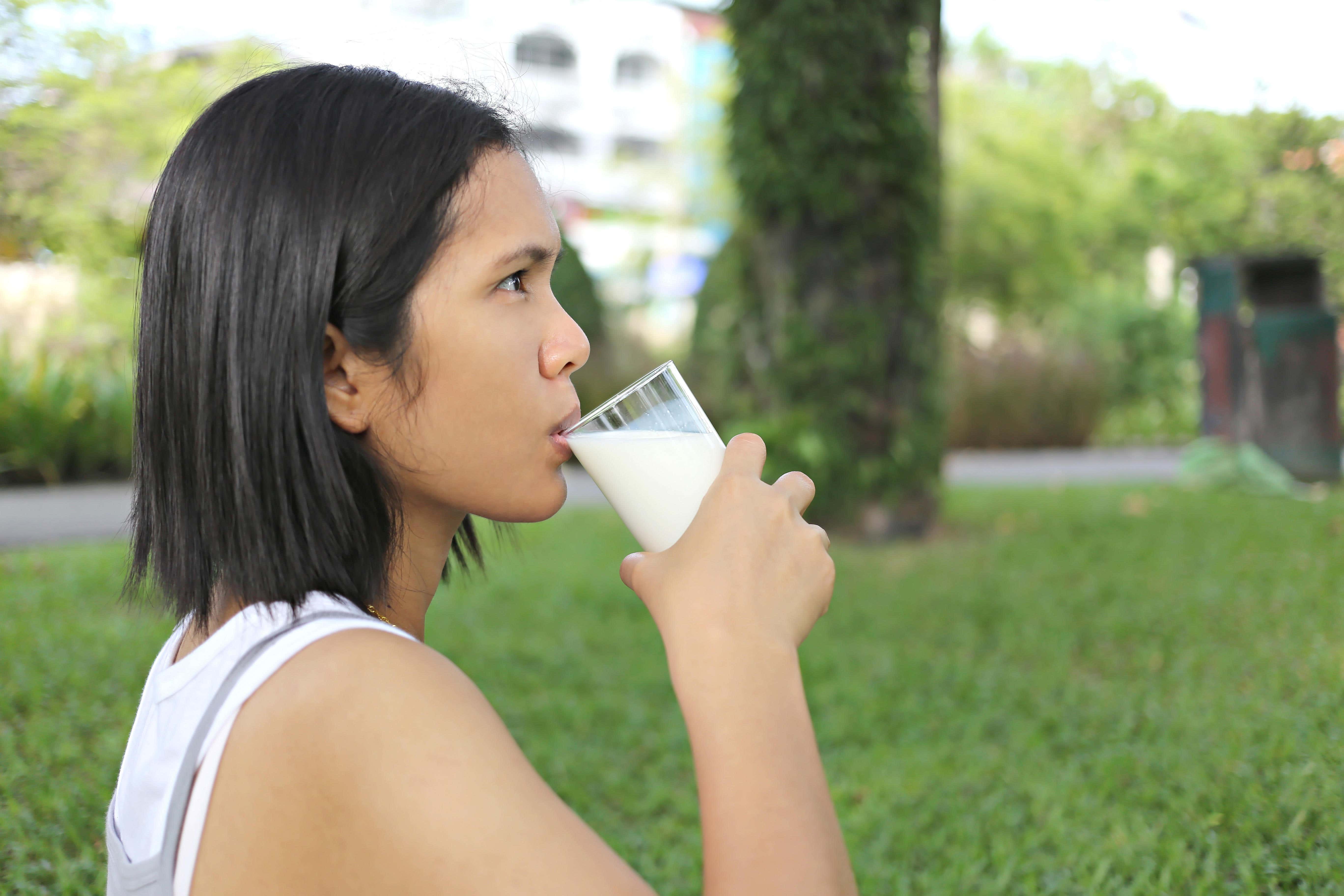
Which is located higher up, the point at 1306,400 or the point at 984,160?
the point at 984,160

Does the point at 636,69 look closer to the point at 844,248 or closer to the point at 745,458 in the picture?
the point at 844,248

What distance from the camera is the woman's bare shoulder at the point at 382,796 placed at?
0.88 m

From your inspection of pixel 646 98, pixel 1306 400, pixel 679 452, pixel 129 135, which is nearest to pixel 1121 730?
pixel 679 452

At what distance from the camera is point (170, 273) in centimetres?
112

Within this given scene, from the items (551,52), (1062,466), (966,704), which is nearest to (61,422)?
(966,704)

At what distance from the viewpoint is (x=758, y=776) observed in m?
0.96

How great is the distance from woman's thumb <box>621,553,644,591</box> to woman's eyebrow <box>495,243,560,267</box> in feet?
1.19

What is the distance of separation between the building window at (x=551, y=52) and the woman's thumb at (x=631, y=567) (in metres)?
40.7

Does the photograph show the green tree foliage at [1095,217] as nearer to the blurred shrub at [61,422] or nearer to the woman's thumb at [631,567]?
the woman's thumb at [631,567]

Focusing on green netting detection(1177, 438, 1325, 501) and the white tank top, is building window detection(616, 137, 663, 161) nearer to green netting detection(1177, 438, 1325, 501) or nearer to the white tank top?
green netting detection(1177, 438, 1325, 501)

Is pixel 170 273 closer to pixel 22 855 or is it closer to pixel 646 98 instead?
pixel 22 855

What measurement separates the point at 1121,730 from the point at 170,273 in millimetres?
2849

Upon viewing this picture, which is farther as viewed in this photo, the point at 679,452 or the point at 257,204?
the point at 679,452

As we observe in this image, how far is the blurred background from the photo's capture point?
2.36 m
